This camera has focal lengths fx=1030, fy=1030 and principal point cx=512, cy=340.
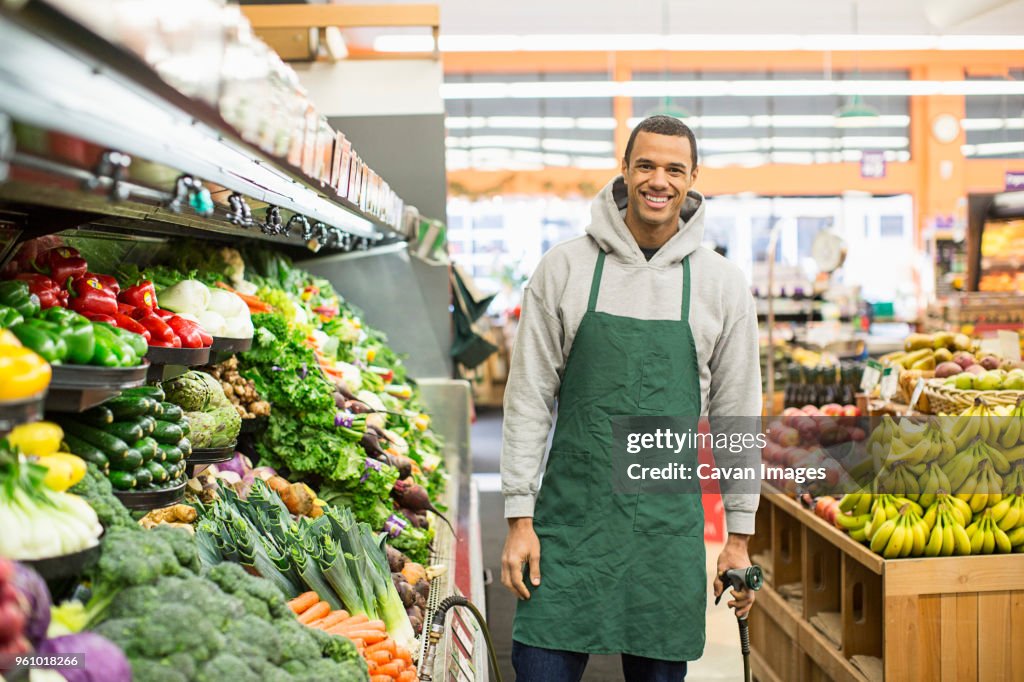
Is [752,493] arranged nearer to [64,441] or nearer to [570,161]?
[64,441]

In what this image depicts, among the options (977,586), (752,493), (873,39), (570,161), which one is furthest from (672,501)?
(570,161)

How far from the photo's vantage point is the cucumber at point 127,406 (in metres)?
1.94

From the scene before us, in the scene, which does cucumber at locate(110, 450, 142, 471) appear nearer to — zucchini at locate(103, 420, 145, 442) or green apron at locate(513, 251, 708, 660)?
zucchini at locate(103, 420, 145, 442)

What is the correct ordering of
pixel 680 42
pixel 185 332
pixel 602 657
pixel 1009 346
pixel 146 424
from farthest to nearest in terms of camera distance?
1. pixel 680 42
2. pixel 1009 346
3. pixel 602 657
4. pixel 185 332
5. pixel 146 424

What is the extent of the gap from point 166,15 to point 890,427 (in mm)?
2856

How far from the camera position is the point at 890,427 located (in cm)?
345

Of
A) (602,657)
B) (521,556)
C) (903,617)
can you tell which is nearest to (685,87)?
(602,657)

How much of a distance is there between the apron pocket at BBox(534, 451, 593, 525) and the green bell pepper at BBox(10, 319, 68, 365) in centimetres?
121

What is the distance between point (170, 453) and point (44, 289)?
1.40ft

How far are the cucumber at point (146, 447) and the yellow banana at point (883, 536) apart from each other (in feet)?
6.96

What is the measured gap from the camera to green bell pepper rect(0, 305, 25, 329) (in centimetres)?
152

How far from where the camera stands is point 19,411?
49.4 inches

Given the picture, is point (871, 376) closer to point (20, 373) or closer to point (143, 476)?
point (143, 476)

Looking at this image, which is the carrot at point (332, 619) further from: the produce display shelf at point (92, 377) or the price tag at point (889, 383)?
the price tag at point (889, 383)
